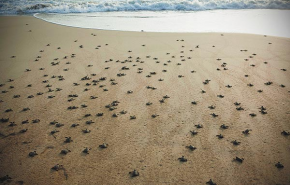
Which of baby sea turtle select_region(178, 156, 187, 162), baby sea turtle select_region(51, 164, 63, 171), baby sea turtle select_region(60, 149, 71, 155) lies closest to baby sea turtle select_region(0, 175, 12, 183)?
baby sea turtle select_region(51, 164, 63, 171)

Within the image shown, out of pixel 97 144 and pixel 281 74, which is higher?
pixel 281 74

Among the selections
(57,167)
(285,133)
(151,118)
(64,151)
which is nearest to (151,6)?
(151,118)

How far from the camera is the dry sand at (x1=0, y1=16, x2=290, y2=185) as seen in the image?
11.2 ft

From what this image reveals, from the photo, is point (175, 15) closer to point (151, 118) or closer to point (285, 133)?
point (151, 118)

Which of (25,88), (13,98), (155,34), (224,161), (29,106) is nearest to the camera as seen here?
(224,161)

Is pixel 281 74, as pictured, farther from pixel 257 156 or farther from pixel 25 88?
pixel 25 88

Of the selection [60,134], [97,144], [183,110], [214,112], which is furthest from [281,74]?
[60,134]

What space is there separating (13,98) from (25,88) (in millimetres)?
607

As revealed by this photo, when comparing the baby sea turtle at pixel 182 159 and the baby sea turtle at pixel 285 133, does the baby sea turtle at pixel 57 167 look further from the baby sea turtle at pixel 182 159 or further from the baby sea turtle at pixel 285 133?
the baby sea turtle at pixel 285 133

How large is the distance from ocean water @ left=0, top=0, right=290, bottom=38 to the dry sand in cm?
420

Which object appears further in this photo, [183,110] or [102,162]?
[183,110]

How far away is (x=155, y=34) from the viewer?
11203 mm

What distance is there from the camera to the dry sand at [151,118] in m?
3.40

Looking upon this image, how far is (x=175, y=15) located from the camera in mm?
17375
